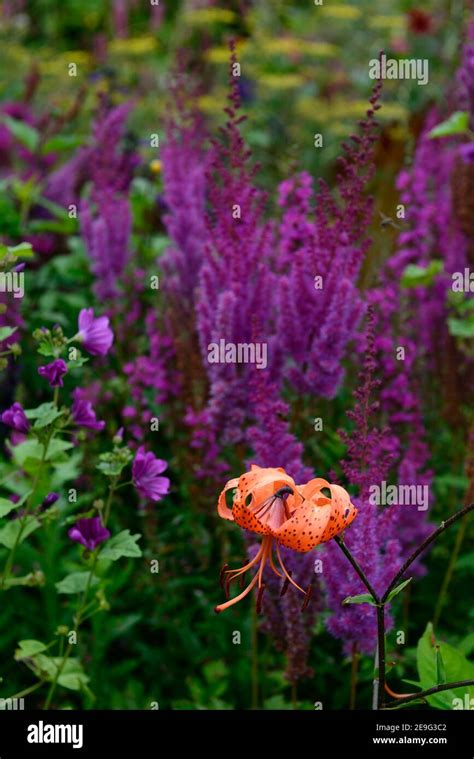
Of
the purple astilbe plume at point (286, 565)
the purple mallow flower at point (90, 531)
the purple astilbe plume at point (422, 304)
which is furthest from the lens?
the purple astilbe plume at point (422, 304)

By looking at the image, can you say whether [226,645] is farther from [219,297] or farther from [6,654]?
[219,297]

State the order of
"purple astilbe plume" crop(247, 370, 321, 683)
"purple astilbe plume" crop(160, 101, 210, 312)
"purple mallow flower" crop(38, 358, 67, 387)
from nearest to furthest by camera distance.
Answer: "purple mallow flower" crop(38, 358, 67, 387), "purple astilbe plume" crop(247, 370, 321, 683), "purple astilbe plume" crop(160, 101, 210, 312)

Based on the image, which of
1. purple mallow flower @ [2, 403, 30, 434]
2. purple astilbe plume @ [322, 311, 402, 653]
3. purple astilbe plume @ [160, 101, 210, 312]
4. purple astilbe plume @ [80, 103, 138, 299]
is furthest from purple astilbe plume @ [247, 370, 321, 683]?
purple astilbe plume @ [80, 103, 138, 299]

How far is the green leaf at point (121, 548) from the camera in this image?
1.62m

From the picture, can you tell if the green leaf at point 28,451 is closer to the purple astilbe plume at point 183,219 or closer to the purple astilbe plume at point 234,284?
the purple astilbe plume at point 234,284

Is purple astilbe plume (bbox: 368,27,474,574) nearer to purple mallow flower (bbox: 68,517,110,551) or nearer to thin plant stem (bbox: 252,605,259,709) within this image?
thin plant stem (bbox: 252,605,259,709)

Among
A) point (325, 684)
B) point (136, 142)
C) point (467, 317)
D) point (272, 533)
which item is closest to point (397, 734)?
point (272, 533)

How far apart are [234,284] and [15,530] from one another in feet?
2.07

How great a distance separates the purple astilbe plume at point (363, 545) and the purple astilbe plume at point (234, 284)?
32 cm

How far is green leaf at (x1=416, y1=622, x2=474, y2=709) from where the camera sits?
156 cm

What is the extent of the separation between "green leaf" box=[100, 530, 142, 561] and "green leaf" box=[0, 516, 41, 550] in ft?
0.47

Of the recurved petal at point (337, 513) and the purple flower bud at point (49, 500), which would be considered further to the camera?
the purple flower bud at point (49, 500)

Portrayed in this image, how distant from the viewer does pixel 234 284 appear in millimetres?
1927

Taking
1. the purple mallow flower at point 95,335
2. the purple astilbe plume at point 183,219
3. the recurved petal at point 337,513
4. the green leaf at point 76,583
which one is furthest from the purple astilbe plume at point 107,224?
the recurved petal at point 337,513
